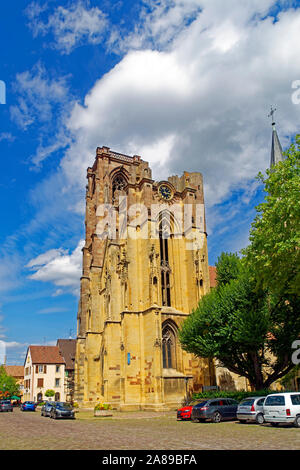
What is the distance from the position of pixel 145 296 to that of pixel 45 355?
43097mm

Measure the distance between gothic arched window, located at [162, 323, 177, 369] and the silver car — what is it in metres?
14.9

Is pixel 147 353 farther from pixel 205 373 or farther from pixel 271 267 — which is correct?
pixel 271 267

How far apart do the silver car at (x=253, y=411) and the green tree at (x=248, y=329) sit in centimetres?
548

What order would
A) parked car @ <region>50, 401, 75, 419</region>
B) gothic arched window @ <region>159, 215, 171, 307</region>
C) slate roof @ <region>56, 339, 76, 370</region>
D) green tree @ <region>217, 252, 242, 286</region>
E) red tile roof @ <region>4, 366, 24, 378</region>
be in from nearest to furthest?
parked car @ <region>50, 401, 75, 419</region> → green tree @ <region>217, 252, 242, 286</region> → gothic arched window @ <region>159, 215, 171, 307</region> → slate roof @ <region>56, 339, 76, 370</region> → red tile roof @ <region>4, 366, 24, 378</region>

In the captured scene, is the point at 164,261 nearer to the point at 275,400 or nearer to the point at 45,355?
the point at 275,400

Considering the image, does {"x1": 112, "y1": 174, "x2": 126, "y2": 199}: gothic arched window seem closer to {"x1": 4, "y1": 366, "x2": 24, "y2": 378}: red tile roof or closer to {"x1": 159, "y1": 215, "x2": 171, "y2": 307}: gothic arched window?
{"x1": 159, "y1": 215, "x2": 171, "y2": 307}: gothic arched window

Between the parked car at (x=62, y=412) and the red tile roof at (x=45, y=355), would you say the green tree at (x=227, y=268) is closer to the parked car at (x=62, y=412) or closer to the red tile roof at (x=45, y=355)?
the parked car at (x=62, y=412)

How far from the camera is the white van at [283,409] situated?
53.5ft

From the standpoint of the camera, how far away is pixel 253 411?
18578 mm

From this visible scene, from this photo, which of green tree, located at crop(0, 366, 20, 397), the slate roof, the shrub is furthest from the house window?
the shrub

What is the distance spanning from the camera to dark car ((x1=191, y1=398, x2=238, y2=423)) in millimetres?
20719

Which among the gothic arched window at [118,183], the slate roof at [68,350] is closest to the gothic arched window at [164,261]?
the gothic arched window at [118,183]

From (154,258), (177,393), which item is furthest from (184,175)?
(177,393)
